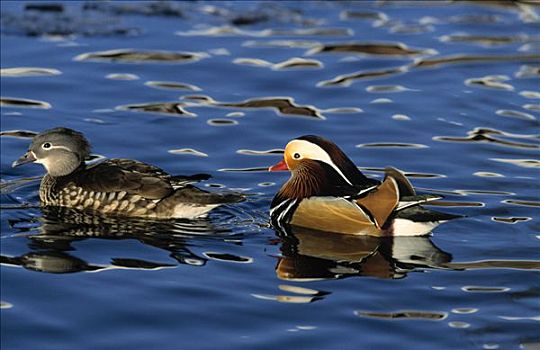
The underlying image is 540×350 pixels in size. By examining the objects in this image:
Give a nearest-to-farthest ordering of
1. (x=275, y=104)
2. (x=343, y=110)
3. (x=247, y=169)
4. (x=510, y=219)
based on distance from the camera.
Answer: (x=510, y=219) → (x=247, y=169) → (x=343, y=110) → (x=275, y=104)

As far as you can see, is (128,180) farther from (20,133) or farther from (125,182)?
(20,133)

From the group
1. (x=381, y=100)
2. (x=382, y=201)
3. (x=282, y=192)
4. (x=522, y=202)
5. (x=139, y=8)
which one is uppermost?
(x=139, y=8)

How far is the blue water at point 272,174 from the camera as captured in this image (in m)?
8.46

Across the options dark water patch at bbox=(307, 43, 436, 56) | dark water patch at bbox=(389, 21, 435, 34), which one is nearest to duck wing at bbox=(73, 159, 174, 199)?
dark water patch at bbox=(307, 43, 436, 56)

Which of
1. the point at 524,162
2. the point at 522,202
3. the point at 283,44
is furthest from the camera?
the point at 283,44

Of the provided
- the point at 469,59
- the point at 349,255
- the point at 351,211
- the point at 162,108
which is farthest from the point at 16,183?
the point at 469,59

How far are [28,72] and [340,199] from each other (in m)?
5.31

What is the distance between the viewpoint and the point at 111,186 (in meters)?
10.8

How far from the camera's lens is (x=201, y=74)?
48.9 ft

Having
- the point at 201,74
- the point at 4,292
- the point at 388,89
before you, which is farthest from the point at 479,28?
the point at 4,292

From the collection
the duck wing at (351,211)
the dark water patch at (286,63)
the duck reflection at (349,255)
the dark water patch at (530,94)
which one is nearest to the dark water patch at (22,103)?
the dark water patch at (286,63)

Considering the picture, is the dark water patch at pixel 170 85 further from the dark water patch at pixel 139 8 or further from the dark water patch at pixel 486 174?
the dark water patch at pixel 486 174

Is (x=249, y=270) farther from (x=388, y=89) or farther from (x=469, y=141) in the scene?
(x=388, y=89)

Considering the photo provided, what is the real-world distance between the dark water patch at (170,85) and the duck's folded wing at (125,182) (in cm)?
364
